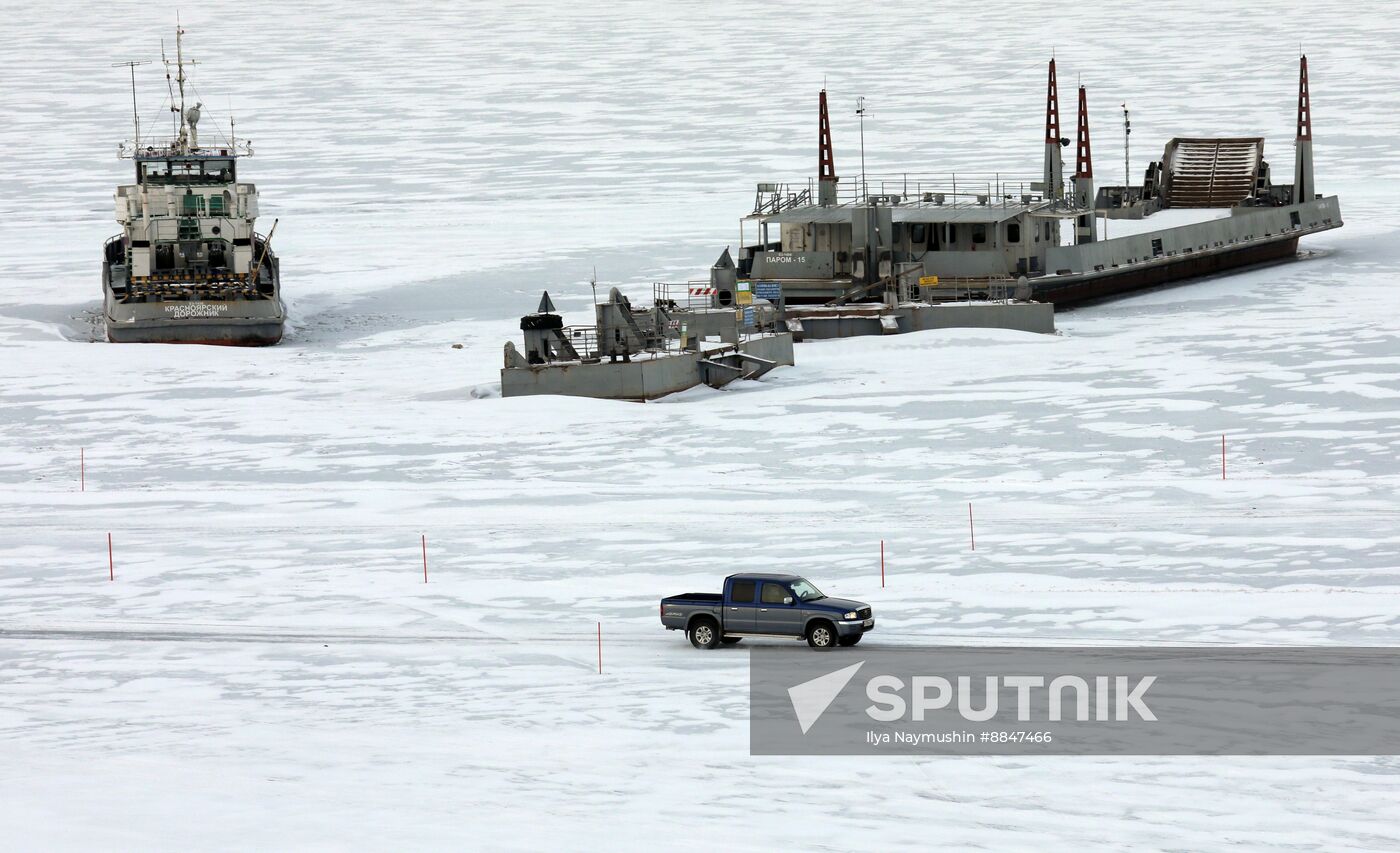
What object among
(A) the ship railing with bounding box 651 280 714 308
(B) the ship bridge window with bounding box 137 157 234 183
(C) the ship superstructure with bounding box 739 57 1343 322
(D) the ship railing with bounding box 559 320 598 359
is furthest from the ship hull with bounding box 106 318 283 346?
(C) the ship superstructure with bounding box 739 57 1343 322


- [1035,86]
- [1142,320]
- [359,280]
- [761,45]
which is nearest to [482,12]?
[761,45]

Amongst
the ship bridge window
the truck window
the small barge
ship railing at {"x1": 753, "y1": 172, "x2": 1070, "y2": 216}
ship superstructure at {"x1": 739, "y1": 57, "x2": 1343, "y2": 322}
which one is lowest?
the truck window

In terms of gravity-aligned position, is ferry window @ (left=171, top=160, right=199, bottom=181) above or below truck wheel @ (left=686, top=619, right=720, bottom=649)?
above

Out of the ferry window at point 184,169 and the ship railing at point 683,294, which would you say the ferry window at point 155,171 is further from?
the ship railing at point 683,294

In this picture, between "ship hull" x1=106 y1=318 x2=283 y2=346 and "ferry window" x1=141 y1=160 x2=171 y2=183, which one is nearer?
"ship hull" x1=106 y1=318 x2=283 y2=346

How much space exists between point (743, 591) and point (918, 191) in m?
35.7

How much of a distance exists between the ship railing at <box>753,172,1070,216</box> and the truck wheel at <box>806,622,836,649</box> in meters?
30.6

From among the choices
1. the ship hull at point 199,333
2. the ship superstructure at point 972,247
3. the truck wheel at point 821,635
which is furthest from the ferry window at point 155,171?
the truck wheel at point 821,635

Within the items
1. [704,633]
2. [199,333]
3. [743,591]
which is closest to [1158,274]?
[199,333]

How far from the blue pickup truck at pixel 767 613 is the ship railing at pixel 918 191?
99.5 ft

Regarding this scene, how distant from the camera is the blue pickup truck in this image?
73.3ft

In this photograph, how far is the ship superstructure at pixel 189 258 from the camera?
4997 cm

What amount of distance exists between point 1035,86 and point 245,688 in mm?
75331

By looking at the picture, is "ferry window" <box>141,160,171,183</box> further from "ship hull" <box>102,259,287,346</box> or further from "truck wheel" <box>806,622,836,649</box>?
"truck wheel" <box>806,622,836,649</box>
